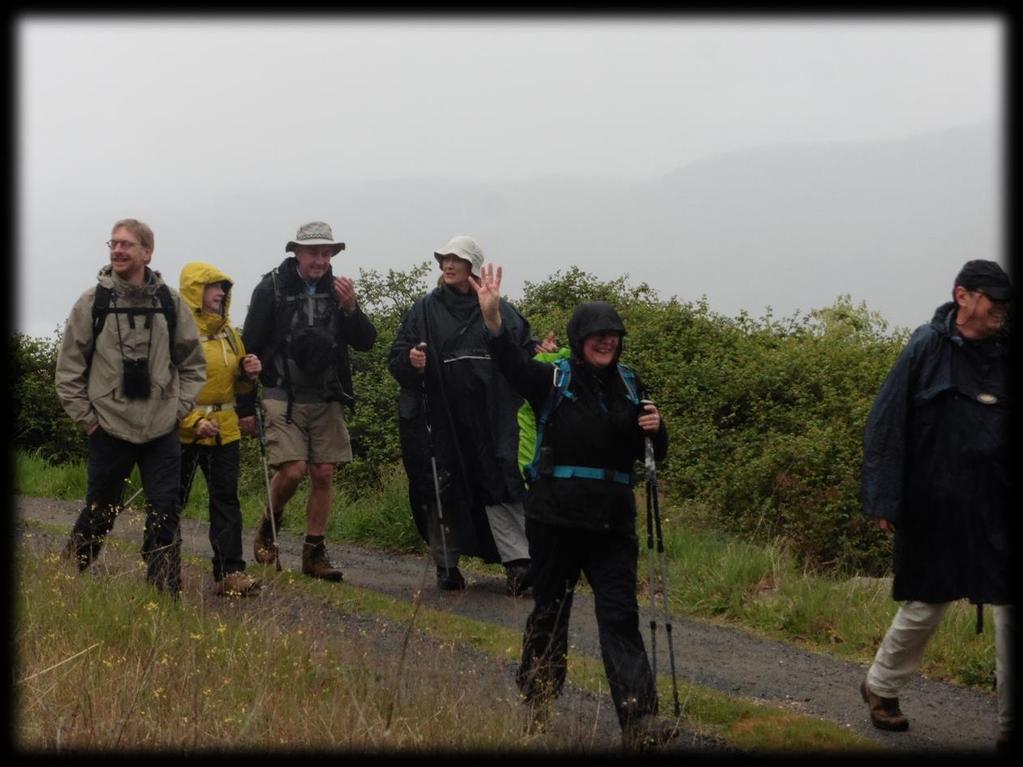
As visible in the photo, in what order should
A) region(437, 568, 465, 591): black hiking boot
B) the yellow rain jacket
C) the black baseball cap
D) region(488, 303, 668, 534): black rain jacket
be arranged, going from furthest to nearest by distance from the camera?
region(437, 568, 465, 591): black hiking boot, the yellow rain jacket, the black baseball cap, region(488, 303, 668, 534): black rain jacket

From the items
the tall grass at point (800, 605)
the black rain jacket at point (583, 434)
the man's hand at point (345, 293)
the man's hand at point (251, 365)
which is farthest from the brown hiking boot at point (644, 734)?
the man's hand at point (345, 293)

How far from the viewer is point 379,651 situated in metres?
7.53

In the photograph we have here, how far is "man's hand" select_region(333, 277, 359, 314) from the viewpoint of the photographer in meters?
9.50

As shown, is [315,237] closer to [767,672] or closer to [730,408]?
[767,672]

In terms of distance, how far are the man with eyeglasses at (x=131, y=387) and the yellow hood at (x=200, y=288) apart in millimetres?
627

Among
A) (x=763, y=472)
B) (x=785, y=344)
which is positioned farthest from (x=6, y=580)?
(x=785, y=344)

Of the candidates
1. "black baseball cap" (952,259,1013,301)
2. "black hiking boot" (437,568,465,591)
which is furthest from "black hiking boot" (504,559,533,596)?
"black baseball cap" (952,259,1013,301)

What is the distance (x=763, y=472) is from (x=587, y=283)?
737cm

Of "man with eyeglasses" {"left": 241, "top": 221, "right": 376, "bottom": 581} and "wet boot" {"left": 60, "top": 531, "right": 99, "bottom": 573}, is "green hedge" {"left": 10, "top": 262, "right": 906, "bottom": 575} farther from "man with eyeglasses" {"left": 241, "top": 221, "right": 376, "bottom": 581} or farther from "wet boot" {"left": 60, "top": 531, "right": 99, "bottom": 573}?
"wet boot" {"left": 60, "top": 531, "right": 99, "bottom": 573}

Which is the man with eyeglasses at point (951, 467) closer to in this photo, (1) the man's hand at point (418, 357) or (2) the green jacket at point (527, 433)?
(2) the green jacket at point (527, 433)

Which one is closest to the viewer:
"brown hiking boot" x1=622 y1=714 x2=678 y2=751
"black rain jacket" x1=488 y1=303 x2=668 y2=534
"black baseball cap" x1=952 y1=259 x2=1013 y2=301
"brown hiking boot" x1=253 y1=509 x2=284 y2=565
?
"brown hiking boot" x1=622 y1=714 x2=678 y2=751

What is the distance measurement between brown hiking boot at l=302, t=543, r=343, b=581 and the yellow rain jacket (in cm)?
145

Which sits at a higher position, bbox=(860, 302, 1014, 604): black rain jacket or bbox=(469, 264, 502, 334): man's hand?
bbox=(469, 264, 502, 334): man's hand

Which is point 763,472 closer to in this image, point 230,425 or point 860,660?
point 860,660
